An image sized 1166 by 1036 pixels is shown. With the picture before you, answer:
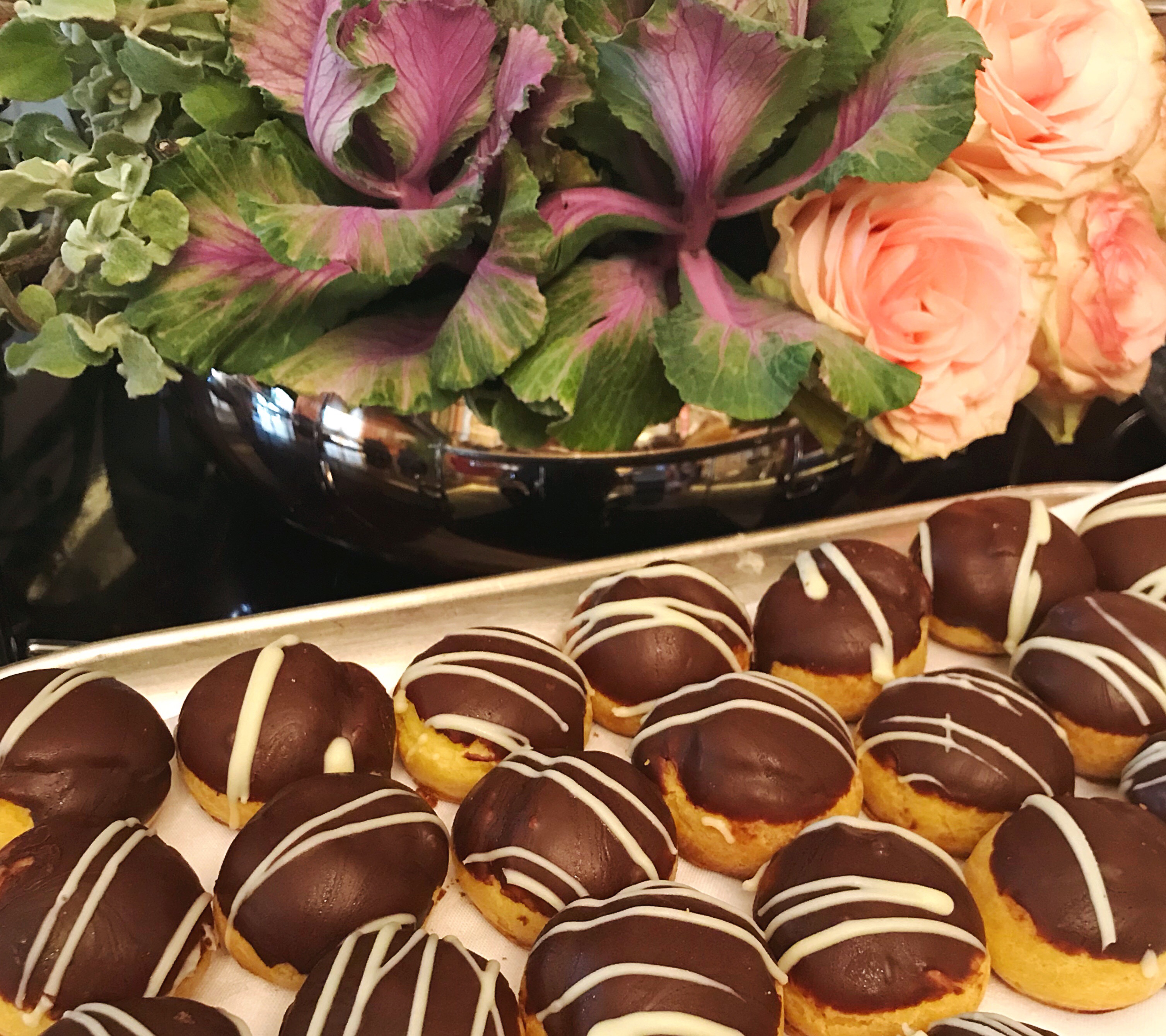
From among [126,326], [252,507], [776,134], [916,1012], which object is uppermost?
[776,134]

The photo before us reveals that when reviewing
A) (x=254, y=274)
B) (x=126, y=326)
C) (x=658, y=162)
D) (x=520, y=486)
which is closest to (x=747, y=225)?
(x=658, y=162)

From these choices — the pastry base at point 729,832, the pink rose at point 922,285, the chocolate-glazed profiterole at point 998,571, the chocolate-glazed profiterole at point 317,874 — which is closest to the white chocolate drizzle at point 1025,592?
the chocolate-glazed profiterole at point 998,571

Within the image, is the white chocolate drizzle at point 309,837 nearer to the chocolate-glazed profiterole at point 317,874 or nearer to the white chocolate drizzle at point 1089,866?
the chocolate-glazed profiterole at point 317,874

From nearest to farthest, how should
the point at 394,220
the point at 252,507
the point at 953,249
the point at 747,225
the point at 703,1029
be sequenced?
1. the point at 703,1029
2. the point at 394,220
3. the point at 953,249
4. the point at 747,225
5. the point at 252,507

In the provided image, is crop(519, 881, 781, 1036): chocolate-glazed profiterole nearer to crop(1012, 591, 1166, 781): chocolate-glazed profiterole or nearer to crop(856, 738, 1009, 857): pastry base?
crop(856, 738, 1009, 857): pastry base

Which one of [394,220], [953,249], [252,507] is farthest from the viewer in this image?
[252,507]

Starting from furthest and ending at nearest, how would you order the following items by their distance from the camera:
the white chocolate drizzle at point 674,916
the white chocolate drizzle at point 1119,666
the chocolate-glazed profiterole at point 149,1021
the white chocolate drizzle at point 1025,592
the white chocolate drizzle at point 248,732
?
the white chocolate drizzle at point 1025,592 < the white chocolate drizzle at point 1119,666 < the white chocolate drizzle at point 248,732 < the white chocolate drizzle at point 674,916 < the chocolate-glazed profiterole at point 149,1021

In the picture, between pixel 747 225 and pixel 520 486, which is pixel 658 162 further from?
pixel 520 486
